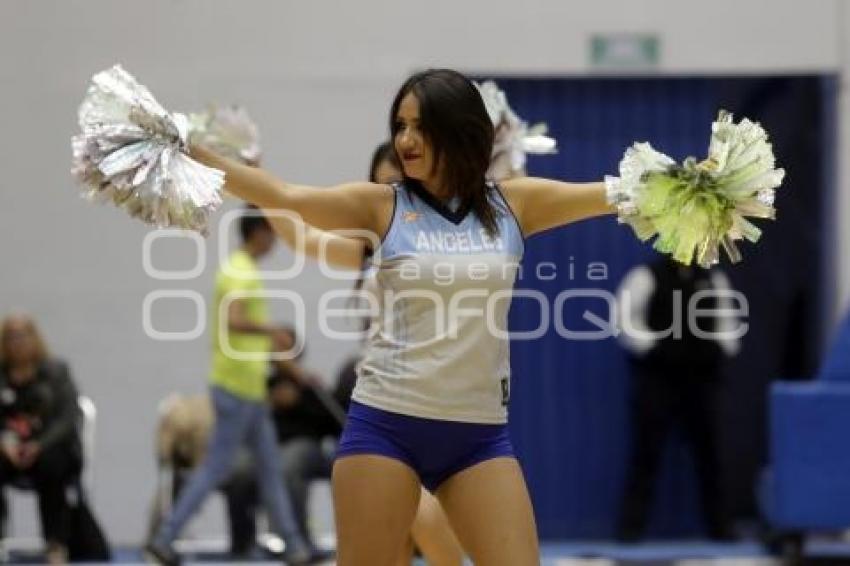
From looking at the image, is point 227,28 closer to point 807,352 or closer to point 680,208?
point 807,352

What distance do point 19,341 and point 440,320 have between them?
498cm

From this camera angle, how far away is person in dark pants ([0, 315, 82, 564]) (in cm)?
890

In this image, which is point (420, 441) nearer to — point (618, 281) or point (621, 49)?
point (618, 281)

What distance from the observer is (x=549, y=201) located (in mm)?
4641

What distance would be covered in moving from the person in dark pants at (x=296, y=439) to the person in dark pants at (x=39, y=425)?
2.85 feet

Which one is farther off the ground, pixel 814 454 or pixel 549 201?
pixel 549 201

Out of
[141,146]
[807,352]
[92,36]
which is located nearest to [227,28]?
[92,36]

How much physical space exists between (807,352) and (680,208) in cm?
611

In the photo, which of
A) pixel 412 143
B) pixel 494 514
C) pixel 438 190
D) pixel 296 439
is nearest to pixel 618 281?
pixel 296 439

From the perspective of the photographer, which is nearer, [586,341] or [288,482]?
[288,482]

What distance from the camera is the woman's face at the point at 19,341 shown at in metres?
8.95

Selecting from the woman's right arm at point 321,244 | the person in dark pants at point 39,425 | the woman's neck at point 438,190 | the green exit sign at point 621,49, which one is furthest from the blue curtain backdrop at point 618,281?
the woman's neck at point 438,190

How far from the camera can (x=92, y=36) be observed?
9.98 metres

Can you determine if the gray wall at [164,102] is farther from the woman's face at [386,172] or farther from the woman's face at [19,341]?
the woman's face at [386,172]
